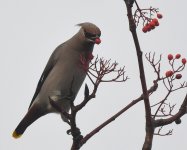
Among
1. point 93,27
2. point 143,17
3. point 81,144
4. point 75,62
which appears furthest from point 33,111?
point 143,17

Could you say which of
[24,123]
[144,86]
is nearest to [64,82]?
[24,123]

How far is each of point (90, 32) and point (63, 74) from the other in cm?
62

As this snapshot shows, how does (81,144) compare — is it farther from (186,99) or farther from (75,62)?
(75,62)

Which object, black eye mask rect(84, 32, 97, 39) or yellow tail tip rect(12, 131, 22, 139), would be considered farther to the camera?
yellow tail tip rect(12, 131, 22, 139)

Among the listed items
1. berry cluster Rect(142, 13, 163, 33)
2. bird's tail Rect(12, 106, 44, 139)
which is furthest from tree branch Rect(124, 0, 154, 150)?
bird's tail Rect(12, 106, 44, 139)

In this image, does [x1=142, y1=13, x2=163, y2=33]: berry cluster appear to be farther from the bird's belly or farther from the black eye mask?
the bird's belly

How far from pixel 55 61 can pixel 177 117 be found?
3.00m

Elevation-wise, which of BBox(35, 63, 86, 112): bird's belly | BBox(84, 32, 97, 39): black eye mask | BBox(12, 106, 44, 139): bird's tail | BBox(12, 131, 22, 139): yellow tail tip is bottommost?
BBox(12, 131, 22, 139): yellow tail tip

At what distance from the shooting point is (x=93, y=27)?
187 inches

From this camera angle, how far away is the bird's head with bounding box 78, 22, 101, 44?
4.64 metres

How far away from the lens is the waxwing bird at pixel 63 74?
191 inches

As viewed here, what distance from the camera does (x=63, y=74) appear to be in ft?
16.4

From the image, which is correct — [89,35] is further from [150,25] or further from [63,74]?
[150,25]

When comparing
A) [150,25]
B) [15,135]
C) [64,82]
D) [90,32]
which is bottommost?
[15,135]
